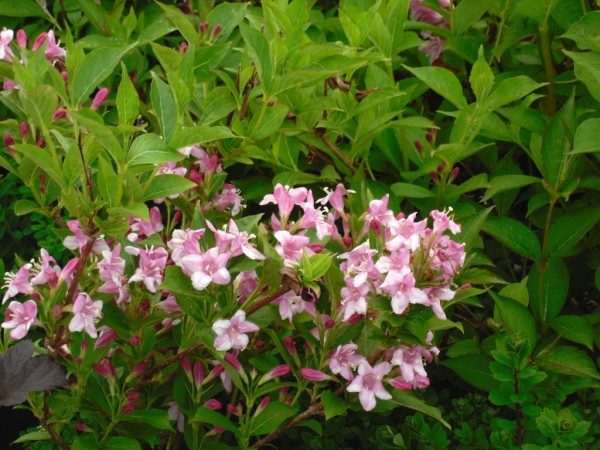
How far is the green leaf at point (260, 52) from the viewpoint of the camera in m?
1.73

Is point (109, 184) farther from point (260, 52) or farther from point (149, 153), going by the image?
point (260, 52)

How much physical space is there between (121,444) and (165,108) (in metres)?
0.68

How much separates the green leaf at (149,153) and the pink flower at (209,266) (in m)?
0.17

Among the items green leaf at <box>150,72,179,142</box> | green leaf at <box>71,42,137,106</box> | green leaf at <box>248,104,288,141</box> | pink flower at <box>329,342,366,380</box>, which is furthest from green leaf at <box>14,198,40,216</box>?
pink flower at <box>329,342,366,380</box>

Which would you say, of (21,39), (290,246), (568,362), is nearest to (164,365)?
(290,246)

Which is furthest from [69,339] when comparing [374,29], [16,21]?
[16,21]

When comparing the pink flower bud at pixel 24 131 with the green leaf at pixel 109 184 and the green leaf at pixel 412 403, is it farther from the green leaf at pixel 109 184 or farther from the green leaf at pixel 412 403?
the green leaf at pixel 412 403

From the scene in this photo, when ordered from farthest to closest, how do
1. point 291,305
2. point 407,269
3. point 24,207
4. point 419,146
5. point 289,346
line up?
1. point 419,146
2. point 24,207
3. point 289,346
4. point 291,305
5. point 407,269

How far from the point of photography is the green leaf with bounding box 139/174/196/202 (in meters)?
1.56

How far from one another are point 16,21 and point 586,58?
1867mm

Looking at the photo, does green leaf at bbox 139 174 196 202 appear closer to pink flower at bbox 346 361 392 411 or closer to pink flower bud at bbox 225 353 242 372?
pink flower bud at bbox 225 353 242 372

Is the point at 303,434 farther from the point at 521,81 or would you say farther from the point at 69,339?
the point at 521,81

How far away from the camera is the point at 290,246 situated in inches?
60.2

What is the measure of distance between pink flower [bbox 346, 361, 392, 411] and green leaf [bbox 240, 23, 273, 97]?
1.98 feet
